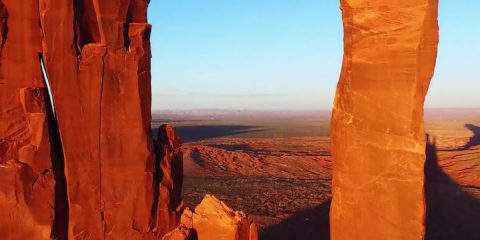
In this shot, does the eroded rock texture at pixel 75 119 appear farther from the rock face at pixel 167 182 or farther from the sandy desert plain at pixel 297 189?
the sandy desert plain at pixel 297 189

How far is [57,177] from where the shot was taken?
10.3 meters

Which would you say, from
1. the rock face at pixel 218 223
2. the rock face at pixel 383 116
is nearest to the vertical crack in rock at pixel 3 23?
the rock face at pixel 218 223

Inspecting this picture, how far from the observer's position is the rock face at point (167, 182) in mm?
11086

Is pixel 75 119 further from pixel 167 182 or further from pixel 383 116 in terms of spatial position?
pixel 383 116

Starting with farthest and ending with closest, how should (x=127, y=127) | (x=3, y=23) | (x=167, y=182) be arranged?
1. (x=167, y=182)
2. (x=127, y=127)
3. (x=3, y=23)

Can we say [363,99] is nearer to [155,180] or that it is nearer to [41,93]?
[155,180]

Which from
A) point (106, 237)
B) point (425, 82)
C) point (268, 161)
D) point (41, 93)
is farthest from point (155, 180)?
point (268, 161)

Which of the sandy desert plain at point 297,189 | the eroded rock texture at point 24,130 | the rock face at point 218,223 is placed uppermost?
the eroded rock texture at point 24,130

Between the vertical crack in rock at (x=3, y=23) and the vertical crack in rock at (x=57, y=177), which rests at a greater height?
the vertical crack in rock at (x=3, y=23)

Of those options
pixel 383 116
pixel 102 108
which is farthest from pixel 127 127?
pixel 383 116

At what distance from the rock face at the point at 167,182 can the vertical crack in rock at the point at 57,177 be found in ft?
7.02

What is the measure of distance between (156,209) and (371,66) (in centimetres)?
632

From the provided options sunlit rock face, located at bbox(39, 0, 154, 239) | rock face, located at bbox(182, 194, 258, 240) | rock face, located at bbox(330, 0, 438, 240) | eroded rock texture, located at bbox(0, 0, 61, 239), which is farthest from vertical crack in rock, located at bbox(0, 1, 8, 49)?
rock face, located at bbox(330, 0, 438, 240)

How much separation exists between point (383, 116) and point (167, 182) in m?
5.75
